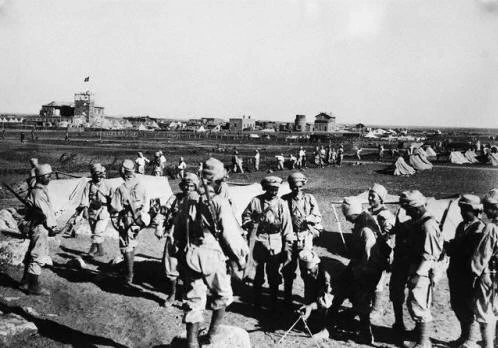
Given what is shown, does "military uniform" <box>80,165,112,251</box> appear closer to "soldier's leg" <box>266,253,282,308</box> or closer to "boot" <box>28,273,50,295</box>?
"boot" <box>28,273,50,295</box>

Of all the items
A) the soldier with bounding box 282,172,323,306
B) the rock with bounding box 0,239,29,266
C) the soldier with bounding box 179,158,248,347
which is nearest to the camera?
the soldier with bounding box 179,158,248,347

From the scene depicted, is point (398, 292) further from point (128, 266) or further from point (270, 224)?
point (128, 266)

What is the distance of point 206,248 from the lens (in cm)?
419

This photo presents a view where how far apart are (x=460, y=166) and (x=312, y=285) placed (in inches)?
1166

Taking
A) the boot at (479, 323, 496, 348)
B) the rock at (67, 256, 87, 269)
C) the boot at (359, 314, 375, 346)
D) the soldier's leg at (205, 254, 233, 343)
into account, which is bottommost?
the rock at (67, 256, 87, 269)

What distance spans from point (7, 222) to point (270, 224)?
8124 mm

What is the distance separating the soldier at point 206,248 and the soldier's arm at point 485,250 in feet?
9.19

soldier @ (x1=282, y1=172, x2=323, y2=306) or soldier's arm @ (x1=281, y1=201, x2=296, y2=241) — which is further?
soldier @ (x1=282, y1=172, x2=323, y2=306)

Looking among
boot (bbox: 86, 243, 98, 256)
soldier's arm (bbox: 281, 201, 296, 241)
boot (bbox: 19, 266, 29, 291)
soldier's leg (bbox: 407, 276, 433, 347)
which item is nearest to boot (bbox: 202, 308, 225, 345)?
soldier's arm (bbox: 281, 201, 296, 241)

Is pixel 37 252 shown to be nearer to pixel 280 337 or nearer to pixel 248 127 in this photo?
pixel 280 337

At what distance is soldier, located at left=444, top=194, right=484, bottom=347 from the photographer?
16.9 feet

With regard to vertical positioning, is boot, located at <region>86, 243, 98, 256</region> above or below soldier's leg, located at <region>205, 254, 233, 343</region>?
below

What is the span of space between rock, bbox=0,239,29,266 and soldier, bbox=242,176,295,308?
4.88 metres

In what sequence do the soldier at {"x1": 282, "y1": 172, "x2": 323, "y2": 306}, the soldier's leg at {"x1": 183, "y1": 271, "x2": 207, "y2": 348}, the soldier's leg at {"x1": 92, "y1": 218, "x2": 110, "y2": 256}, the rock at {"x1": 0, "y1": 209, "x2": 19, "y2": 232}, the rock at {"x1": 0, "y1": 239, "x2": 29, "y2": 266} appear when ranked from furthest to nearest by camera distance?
the rock at {"x1": 0, "y1": 209, "x2": 19, "y2": 232} → the soldier's leg at {"x1": 92, "y1": 218, "x2": 110, "y2": 256} → the rock at {"x1": 0, "y1": 239, "x2": 29, "y2": 266} → the soldier at {"x1": 282, "y1": 172, "x2": 323, "y2": 306} → the soldier's leg at {"x1": 183, "y1": 271, "x2": 207, "y2": 348}
